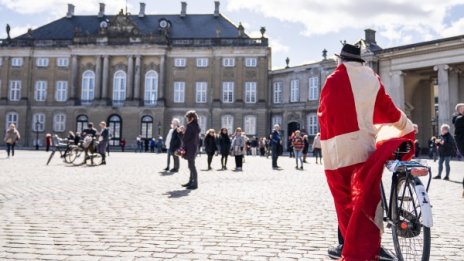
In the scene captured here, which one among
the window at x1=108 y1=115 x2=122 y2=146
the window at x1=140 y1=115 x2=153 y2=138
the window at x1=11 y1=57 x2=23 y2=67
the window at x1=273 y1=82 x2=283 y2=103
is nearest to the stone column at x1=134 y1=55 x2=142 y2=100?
the window at x1=140 y1=115 x2=153 y2=138

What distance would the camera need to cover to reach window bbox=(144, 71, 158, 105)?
5097cm

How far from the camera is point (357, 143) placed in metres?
3.74

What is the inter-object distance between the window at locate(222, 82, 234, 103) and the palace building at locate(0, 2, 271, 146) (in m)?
0.12

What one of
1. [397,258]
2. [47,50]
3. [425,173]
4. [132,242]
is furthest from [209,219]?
[47,50]

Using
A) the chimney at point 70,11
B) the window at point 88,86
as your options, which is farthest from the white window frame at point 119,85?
the chimney at point 70,11

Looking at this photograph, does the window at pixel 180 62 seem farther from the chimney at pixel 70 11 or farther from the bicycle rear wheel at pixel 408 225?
the bicycle rear wheel at pixel 408 225

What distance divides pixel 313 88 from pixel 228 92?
1044 centimetres

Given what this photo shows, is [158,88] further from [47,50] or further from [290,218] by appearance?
[290,218]

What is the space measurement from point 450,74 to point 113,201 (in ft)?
104

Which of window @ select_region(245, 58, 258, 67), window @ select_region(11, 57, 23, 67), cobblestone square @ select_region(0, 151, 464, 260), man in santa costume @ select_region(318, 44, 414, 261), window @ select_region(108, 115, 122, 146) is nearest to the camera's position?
man in santa costume @ select_region(318, 44, 414, 261)

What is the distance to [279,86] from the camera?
164 ft

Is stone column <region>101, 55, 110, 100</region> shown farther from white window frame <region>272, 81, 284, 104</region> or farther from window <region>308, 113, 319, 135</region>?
window <region>308, 113, 319, 135</region>

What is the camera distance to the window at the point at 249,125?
1977 inches

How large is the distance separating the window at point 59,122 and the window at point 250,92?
21.9 metres
